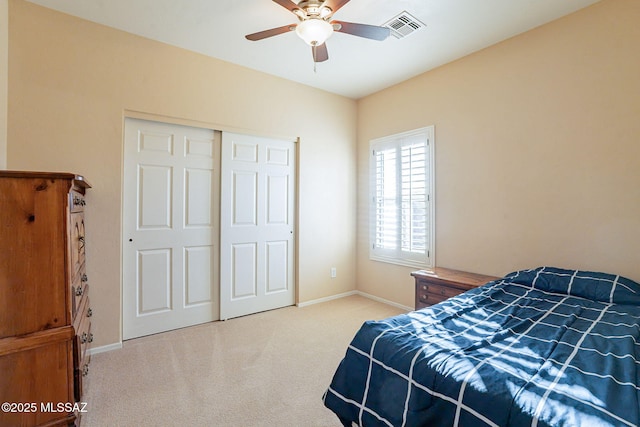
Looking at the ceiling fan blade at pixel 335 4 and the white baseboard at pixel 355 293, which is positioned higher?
the ceiling fan blade at pixel 335 4

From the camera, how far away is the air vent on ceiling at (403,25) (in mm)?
2439

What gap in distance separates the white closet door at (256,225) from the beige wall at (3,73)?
5.47 ft

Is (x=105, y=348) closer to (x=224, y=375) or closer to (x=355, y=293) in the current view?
(x=224, y=375)

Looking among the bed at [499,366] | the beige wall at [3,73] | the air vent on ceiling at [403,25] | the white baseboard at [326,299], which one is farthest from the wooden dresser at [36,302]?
the air vent on ceiling at [403,25]

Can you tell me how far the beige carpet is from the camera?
1786mm

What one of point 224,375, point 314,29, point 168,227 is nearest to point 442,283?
point 224,375

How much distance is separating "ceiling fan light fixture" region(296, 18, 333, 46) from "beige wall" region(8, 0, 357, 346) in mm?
1504

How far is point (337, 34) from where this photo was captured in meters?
2.70

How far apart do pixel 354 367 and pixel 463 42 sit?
302cm

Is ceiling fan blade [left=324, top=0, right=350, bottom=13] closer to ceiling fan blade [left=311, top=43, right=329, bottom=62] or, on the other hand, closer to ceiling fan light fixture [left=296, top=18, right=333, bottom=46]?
ceiling fan light fixture [left=296, top=18, right=333, bottom=46]

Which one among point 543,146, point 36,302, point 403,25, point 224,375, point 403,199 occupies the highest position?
point 403,25

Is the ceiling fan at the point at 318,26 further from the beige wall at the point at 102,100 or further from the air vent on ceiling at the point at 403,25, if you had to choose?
the beige wall at the point at 102,100

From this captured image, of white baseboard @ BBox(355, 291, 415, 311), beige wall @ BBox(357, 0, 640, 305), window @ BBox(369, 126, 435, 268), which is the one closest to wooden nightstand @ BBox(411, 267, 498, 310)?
beige wall @ BBox(357, 0, 640, 305)

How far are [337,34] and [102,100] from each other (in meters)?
2.18
